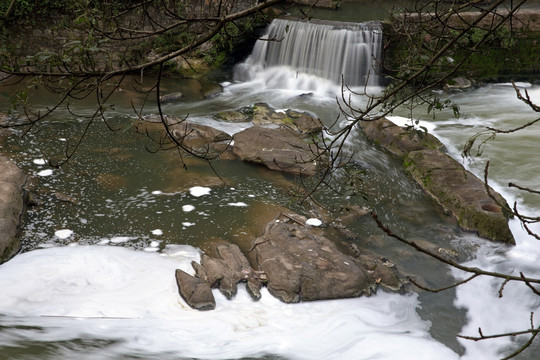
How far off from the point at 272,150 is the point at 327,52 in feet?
14.6

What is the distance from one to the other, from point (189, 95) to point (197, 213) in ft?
16.7

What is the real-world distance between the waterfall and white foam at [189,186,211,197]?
5013 mm

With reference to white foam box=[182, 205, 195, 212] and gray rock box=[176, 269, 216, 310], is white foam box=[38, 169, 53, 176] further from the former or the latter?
gray rock box=[176, 269, 216, 310]

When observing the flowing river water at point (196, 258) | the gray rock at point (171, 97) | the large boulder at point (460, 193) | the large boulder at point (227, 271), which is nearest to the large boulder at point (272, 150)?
the flowing river water at point (196, 258)

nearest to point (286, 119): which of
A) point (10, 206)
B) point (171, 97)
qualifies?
point (171, 97)

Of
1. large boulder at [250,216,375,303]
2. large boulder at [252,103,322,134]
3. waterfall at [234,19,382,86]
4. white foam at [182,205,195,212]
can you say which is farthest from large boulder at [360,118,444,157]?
white foam at [182,205,195,212]

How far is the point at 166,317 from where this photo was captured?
14.6 feet

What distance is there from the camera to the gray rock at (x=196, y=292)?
4586 mm

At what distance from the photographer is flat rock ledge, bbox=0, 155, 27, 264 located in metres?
5.07

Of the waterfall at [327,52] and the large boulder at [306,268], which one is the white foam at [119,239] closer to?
the large boulder at [306,268]

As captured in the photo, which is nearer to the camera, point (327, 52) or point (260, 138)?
point (260, 138)

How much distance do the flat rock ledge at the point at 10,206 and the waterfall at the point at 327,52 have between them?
21.0 feet

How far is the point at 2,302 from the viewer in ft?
14.3

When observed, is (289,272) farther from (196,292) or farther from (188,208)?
(188,208)
